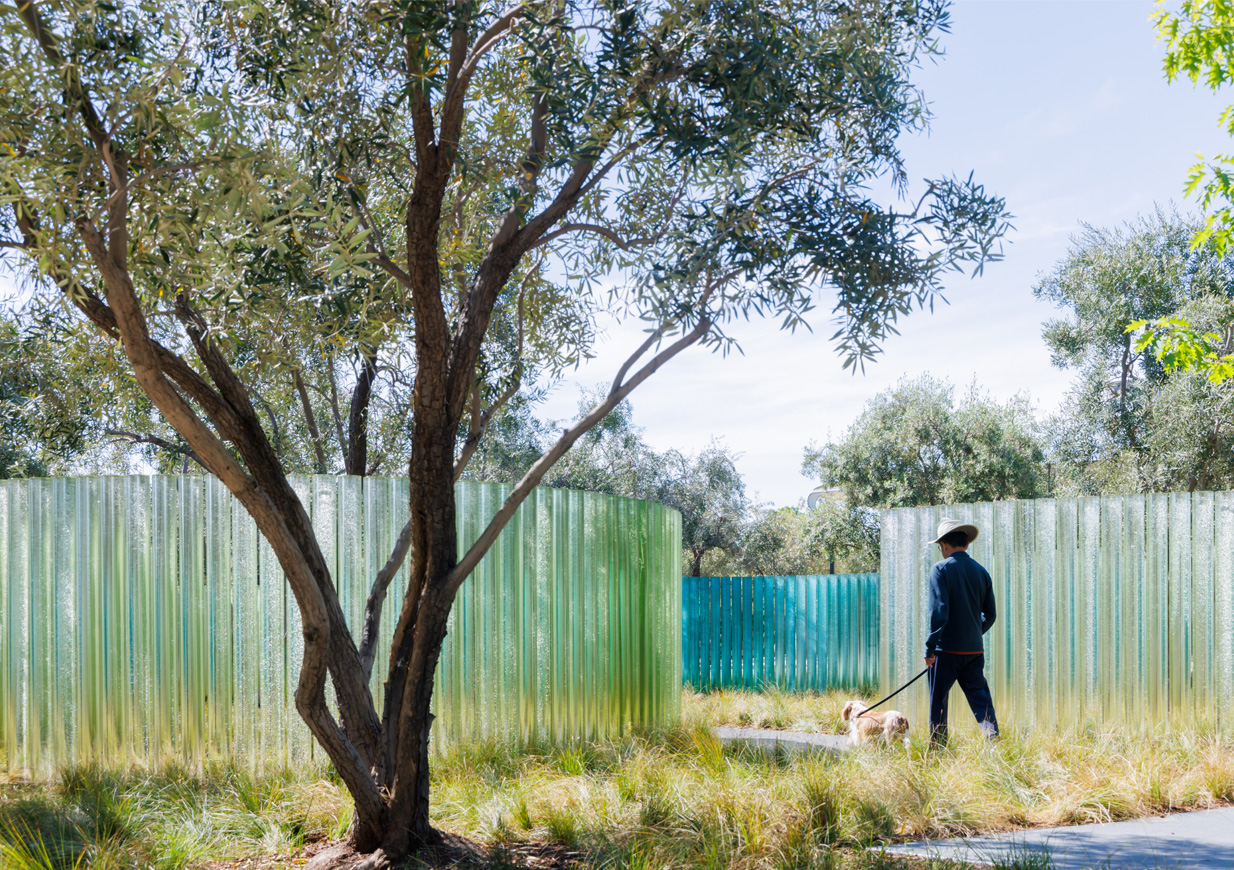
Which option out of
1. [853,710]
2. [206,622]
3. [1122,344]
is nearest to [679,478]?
[1122,344]

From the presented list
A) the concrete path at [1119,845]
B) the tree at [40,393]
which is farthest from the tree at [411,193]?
the tree at [40,393]

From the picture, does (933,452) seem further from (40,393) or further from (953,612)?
(40,393)

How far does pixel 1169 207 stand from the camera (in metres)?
17.7

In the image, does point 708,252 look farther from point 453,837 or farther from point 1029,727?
point 1029,727

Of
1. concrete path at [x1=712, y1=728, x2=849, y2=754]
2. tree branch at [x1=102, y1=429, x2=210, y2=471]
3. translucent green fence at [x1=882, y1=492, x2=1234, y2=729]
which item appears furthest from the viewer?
tree branch at [x1=102, y1=429, x2=210, y2=471]

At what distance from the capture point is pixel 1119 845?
4.75m

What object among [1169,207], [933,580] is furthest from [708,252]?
[1169,207]

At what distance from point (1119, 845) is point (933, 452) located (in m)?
14.9

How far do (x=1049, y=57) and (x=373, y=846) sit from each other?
8503mm

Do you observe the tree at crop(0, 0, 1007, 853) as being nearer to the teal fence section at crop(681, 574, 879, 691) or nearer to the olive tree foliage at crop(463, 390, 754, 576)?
the teal fence section at crop(681, 574, 879, 691)

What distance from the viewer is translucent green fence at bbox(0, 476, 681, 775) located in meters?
6.83

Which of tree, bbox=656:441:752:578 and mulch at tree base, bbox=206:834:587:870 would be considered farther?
tree, bbox=656:441:752:578

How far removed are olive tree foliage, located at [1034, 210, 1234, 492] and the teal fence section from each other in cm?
574

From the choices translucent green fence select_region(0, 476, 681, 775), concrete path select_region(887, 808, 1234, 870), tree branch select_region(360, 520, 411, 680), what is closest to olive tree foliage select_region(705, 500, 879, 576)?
translucent green fence select_region(0, 476, 681, 775)
